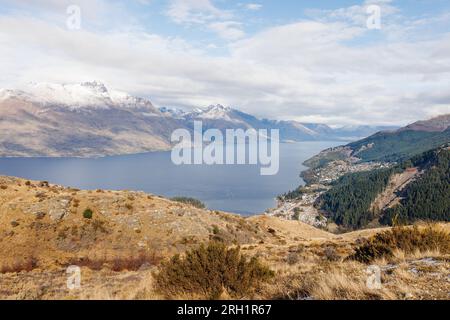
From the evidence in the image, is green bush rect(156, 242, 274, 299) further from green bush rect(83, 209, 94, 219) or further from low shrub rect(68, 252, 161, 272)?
green bush rect(83, 209, 94, 219)

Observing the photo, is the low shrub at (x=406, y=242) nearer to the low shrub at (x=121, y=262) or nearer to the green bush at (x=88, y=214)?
the low shrub at (x=121, y=262)

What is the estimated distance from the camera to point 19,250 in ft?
103

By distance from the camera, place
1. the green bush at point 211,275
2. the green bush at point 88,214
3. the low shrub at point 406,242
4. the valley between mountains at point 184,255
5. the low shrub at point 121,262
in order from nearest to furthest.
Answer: the valley between mountains at point 184,255, the green bush at point 211,275, the low shrub at point 406,242, the low shrub at point 121,262, the green bush at point 88,214

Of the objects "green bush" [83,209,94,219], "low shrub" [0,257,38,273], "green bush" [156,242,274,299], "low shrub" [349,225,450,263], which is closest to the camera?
"green bush" [156,242,274,299]

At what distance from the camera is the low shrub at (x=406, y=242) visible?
48.7 feet

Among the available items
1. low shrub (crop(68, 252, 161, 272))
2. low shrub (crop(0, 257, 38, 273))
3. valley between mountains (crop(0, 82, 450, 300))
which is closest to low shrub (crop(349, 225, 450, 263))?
valley between mountains (crop(0, 82, 450, 300))

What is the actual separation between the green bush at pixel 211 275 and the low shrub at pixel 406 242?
5875 mm

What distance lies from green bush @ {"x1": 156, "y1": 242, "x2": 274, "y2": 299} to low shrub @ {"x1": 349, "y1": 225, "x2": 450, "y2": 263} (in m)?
5.88

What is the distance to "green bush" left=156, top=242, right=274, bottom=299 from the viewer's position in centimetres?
1112

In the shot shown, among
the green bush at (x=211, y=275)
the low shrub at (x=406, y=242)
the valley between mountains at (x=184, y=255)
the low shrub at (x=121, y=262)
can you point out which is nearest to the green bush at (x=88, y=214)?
the valley between mountains at (x=184, y=255)

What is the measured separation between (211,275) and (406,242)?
9.29 meters

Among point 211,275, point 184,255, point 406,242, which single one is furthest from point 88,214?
point 406,242

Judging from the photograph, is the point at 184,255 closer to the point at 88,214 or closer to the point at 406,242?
the point at 406,242
